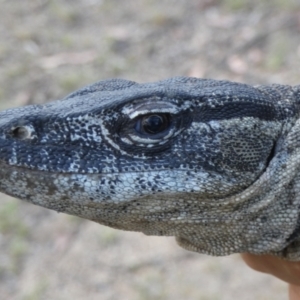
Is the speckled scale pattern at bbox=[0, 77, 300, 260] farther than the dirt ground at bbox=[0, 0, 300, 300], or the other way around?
the dirt ground at bbox=[0, 0, 300, 300]

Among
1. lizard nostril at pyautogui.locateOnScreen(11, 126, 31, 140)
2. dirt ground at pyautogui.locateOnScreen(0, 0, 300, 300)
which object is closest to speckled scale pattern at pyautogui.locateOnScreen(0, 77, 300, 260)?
lizard nostril at pyautogui.locateOnScreen(11, 126, 31, 140)

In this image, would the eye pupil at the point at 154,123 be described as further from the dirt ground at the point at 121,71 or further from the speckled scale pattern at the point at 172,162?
the dirt ground at the point at 121,71

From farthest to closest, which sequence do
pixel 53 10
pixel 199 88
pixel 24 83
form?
1. pixel 53 10
2. pixel 24 83
3. pixel 199 88

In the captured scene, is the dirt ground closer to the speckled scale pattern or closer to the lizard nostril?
the speckled scale pattern

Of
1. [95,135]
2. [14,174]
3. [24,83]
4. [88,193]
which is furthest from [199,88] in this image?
[24,83]

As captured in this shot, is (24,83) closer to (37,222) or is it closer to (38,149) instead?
(37,222)

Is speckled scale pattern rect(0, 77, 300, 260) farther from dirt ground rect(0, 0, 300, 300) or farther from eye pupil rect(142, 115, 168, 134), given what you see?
dirt ground rect(0, 0, 300, 300)

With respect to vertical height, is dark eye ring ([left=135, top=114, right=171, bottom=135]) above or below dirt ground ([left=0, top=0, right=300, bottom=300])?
below
